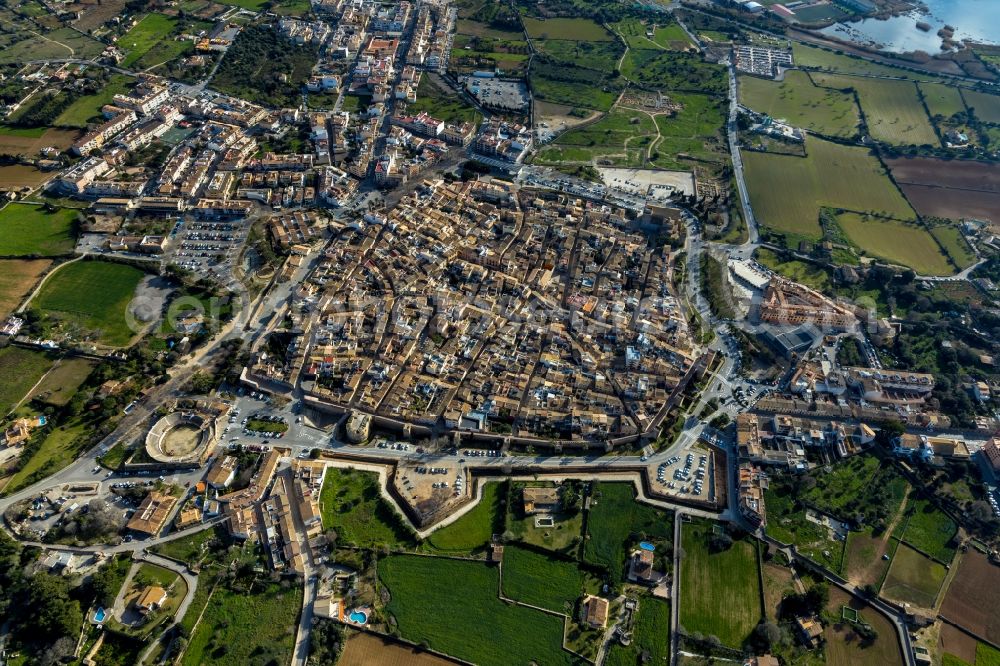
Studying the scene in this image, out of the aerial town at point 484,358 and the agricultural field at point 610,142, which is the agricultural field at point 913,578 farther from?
the agricultural field at point 610,142

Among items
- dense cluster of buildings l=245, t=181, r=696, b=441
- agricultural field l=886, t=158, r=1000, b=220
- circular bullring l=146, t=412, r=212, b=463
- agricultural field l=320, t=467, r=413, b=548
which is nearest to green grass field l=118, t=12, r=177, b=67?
dense cluster of buildings l=245, t=181, r=696, b=441

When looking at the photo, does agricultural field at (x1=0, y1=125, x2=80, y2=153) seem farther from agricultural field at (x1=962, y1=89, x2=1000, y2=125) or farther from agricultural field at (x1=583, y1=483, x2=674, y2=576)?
agricultural field at (x1=962, y1=89, x2=1000, y2=125)

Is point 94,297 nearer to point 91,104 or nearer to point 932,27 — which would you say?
point 91,104

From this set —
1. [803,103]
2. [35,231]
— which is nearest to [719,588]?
[35,231]

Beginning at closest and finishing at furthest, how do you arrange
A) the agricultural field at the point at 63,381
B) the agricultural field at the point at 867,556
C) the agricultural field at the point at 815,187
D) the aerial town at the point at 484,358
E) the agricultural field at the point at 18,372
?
the aerial town at the point at 484,358
the agricultural field at the point at 867,556
the agricultural field at the point at 18,372
the agricultural field at the point at 63,381
the agricultural field at the point at 815,187

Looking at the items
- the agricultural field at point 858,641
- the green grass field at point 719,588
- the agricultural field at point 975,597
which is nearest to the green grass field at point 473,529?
the green grass field at point 719,588

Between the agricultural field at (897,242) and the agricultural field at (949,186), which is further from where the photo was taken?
the agricultural field at (949,186)

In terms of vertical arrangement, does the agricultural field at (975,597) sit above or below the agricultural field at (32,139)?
below
